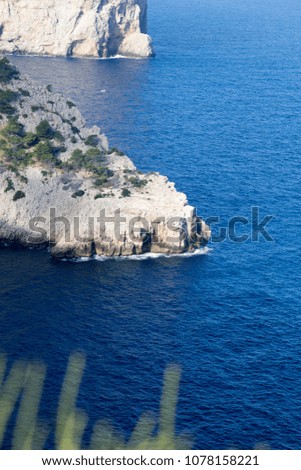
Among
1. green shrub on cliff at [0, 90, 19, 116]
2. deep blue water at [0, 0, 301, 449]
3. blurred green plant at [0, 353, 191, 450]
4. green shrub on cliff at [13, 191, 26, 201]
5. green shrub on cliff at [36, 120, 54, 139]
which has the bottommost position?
blurred green plant at [0, 353, 191, 450]

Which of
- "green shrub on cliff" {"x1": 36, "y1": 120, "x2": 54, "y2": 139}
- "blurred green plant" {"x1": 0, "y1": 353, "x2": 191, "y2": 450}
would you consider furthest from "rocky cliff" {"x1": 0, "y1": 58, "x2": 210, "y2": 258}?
"blurred green plant" {"x1": 0, "y1": 353, "x2": 191, "y2": 450}

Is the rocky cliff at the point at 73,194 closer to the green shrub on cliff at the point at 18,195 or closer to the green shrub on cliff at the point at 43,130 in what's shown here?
the green shrub on cliff at the point at 18,195

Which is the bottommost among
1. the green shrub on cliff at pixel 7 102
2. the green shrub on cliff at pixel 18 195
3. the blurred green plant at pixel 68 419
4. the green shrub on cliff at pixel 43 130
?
the blurred green plant at pixel 68 419

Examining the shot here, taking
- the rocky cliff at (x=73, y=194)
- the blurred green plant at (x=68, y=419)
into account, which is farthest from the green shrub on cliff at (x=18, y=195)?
the blurred green plant at (x=68, y=419)

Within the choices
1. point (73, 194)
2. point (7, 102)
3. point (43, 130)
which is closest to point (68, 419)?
point (73, 194)

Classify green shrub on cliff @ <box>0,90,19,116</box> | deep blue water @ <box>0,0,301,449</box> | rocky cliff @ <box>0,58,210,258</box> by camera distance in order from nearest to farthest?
1. deep blue water @ <box>0,0,301,449</box>
2. rocky cliff @ <box>0,58,210,258</box>
3. green shrub on cliff @ <box>0,90,19,116</box>

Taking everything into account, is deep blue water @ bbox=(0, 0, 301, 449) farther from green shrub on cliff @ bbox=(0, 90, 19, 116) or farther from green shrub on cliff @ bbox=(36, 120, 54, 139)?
green shrub on cliff @ bbox=(0, 90, 19, 116)

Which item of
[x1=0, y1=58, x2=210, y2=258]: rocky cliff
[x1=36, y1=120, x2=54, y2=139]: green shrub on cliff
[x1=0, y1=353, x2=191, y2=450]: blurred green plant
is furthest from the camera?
[x1=36, y1=120, x2=54, y2=139]: green shrub on cliff
